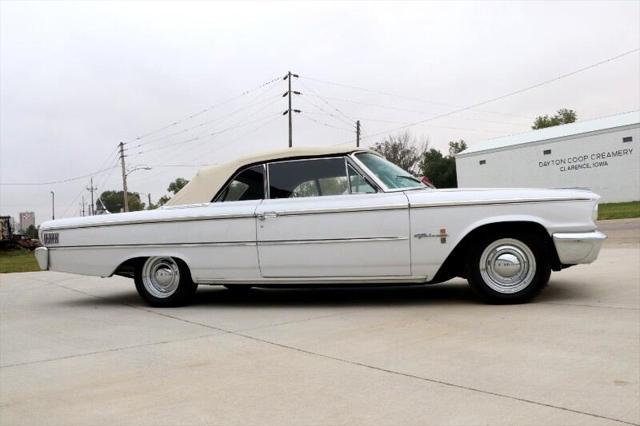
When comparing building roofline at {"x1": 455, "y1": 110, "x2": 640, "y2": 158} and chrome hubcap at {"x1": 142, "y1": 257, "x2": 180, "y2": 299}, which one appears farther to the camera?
building roofline at {"x1": 455, "y1": 110, "x2": 640, "y2": 158}

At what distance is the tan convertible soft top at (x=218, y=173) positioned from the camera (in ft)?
18.1

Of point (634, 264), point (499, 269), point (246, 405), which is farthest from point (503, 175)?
point (246, 405)

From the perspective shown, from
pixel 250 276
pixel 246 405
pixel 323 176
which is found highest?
pixel 323 176

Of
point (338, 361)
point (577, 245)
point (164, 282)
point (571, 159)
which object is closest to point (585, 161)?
point (571, 159)

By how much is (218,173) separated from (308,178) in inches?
40.2

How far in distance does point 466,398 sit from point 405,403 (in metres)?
0.32

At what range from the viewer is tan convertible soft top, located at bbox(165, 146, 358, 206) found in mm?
5527

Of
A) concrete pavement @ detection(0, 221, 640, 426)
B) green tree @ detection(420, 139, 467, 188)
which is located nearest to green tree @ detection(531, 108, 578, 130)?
green tree @ detection(420, 139, 467, 188)

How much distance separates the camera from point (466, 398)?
2752 mm

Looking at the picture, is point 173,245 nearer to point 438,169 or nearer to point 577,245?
point 577,245

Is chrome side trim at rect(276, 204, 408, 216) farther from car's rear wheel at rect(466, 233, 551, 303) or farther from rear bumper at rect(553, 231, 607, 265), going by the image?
rear bumper at rect(553, 231, 607, 265)

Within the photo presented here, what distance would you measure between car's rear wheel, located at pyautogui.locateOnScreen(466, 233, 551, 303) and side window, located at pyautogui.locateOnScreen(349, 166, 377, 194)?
44.5 inches

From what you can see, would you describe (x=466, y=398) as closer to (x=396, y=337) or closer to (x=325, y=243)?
(x=396, y=337)

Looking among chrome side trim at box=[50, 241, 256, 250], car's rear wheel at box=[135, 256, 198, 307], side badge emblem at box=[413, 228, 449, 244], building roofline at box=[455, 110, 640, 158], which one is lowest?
car's rear wheel at box=[135, 256, 198, 307]
